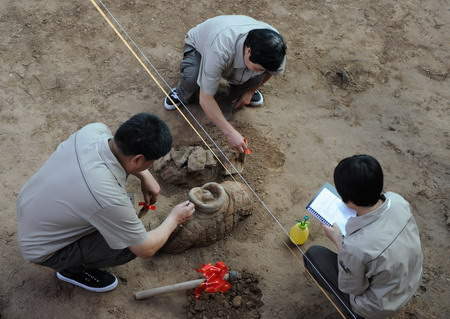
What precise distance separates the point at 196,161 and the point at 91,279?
1.20 meters

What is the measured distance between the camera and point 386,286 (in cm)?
258

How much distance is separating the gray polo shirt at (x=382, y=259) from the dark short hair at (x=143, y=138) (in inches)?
48.1

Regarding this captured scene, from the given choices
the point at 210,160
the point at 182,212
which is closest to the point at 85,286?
the point at 182,212

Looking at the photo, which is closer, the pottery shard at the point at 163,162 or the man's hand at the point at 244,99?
the pottery shard at the point at 163,162

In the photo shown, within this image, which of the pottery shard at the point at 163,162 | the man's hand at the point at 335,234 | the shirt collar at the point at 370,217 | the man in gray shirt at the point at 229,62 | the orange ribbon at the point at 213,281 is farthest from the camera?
the pottery shard at the point at 163,162

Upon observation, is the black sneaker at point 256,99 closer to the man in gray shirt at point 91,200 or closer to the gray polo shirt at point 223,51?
the gray polo shirt at point 223,51

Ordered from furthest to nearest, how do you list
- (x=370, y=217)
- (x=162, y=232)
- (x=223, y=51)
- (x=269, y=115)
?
(x=269, y=115), (x=223, y=51), (x=162, y=232), (x=370, y=217)

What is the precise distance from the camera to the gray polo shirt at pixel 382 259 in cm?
249

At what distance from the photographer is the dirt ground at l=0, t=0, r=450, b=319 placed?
3215 mm

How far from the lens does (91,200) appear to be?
8.13ft

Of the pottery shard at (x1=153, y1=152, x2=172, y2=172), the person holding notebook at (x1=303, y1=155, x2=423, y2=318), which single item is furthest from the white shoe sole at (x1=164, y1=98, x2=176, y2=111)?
the person holding notebook at (x1=303, y1=155, x2=423, y2=318)

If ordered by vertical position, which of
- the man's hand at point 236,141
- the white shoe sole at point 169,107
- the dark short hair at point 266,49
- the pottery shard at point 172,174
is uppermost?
the dark short hair at point 266,49

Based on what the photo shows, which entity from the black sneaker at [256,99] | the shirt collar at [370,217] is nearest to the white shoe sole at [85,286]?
the shirt collar at [370,217]

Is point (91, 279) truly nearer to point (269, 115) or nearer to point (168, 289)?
point (168, 289)
